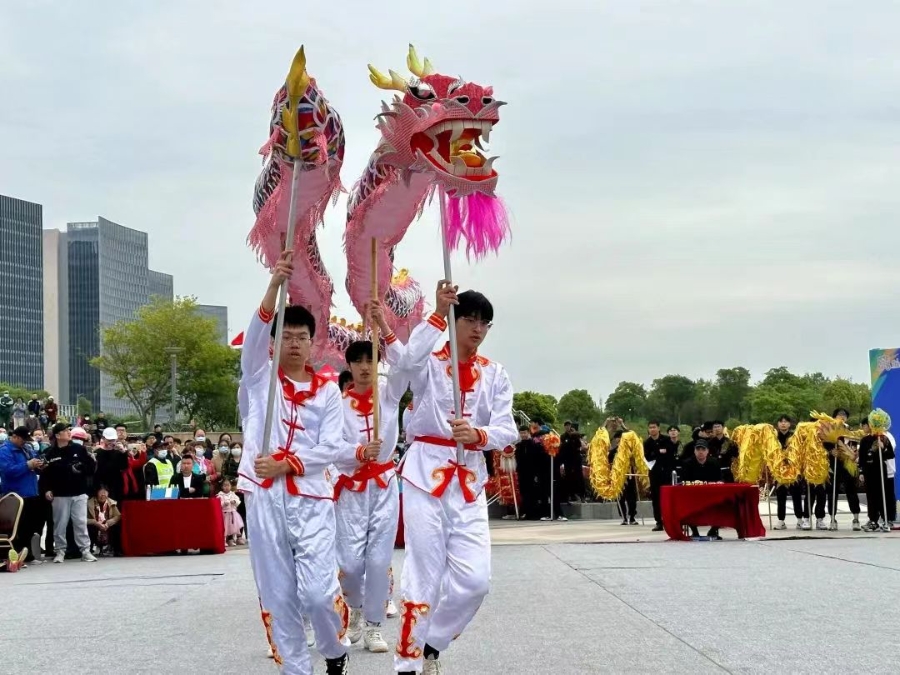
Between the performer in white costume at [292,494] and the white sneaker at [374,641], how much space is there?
4.90 ft

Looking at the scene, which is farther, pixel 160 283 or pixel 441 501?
pixel 160 283

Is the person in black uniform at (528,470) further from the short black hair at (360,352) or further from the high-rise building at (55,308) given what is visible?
the high-rise building at (55,308)

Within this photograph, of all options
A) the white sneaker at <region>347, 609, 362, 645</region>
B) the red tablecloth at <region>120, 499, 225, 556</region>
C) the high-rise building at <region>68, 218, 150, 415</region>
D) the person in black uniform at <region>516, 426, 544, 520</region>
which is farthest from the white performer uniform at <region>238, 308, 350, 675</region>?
the high-rise building at <region>68, 218, 150, 415</region>

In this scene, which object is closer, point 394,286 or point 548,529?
point 394,286

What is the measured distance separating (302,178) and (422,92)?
98 centimetres

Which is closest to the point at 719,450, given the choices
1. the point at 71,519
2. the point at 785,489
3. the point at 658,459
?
the point at 658,459

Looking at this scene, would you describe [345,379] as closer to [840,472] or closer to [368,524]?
[368,524]

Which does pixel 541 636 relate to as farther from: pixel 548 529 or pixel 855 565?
pixel 548 529

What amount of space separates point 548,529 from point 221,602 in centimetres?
1031

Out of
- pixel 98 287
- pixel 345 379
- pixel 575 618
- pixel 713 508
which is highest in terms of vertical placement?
pixel 98 287

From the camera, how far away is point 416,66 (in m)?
7.61

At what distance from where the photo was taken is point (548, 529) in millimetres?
19781

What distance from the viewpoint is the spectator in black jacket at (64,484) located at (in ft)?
50.9

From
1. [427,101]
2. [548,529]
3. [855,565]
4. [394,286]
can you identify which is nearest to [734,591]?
[855,565]
